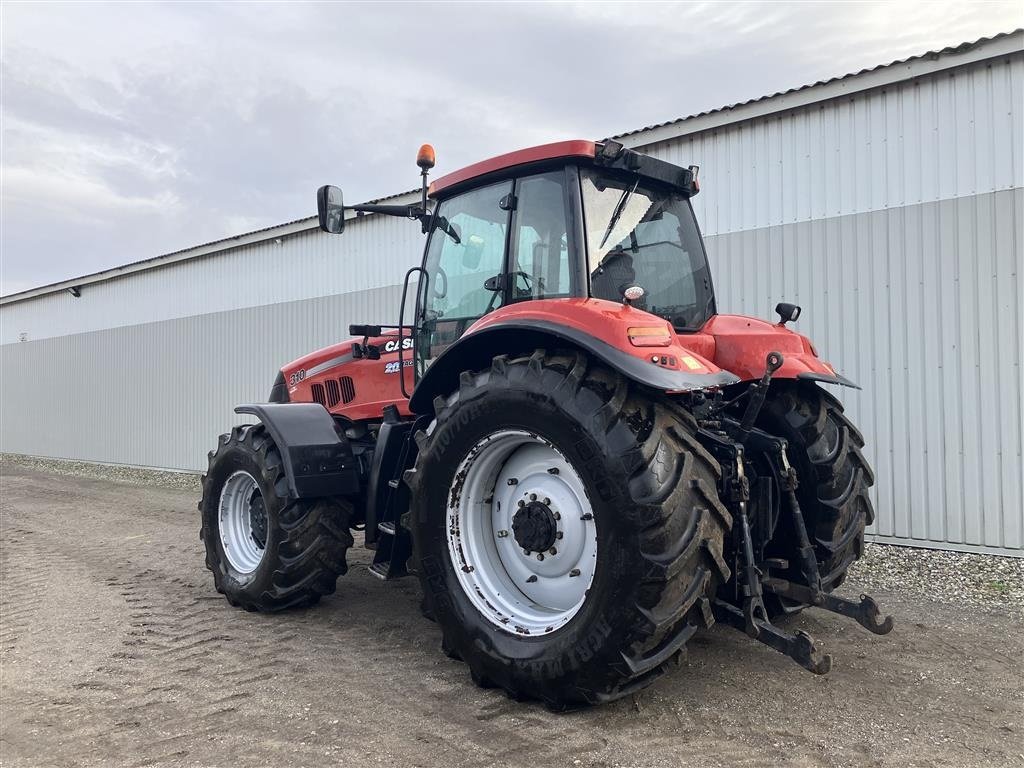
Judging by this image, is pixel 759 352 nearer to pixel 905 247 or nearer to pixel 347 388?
pixel 347 388

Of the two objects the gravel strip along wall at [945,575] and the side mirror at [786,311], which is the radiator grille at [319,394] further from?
the gravel strip along wall at [945,575]

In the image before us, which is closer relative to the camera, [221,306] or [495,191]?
[495,191]

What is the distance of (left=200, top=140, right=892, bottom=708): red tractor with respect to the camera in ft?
9.23

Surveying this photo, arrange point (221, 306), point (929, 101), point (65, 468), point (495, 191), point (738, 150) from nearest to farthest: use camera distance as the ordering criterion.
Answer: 1. point (495, 191)
2. point (929, 101)
3. point (738, 150)
4. point (221, 306)
5. point (65, 468)

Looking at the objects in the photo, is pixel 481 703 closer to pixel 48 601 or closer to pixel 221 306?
pixel 48 601

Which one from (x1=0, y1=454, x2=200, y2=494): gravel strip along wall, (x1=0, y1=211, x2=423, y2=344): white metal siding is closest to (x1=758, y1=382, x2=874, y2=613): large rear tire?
(x1=0, y1=211, x2=423, y2=344): white metal siding

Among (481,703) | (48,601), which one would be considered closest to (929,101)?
(481,703)

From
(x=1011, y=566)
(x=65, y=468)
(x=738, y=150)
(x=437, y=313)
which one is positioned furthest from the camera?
(x=65, y=468)

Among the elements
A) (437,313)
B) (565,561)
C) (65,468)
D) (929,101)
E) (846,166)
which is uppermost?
(929,101)

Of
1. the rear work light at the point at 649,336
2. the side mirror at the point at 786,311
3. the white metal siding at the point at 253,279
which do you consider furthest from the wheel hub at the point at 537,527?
the white metal siding at the point at 253,279

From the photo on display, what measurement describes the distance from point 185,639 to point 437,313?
7.51ft

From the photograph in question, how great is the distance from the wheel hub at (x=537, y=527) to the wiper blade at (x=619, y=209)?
1283mm

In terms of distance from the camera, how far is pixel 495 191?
13.1 feet

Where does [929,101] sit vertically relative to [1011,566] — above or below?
above
